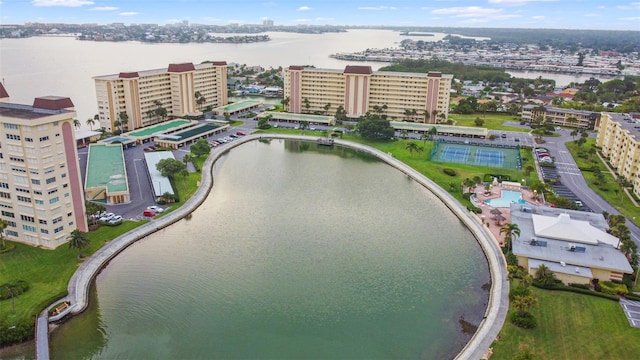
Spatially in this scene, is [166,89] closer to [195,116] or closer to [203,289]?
[195,116]

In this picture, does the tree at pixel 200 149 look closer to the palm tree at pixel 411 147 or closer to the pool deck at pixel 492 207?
the palm tree at pixel 411 147

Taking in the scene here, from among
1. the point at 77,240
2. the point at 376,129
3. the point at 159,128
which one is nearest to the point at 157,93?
the point at 159,128

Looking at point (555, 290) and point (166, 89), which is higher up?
point (166, 89)

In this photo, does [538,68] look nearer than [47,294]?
No

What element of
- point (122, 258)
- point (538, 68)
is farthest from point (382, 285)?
point (538, 68)

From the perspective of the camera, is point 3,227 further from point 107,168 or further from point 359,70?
point 359,70

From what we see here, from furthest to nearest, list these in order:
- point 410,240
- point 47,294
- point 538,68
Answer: point 538,68, point 410,240, point 47,294

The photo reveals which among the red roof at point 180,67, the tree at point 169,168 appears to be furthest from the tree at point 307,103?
the tree at point 169,168
